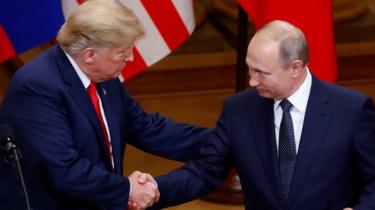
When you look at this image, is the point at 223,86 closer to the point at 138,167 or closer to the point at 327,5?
the point at 138,167

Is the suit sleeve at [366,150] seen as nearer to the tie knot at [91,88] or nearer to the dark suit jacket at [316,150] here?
the dark suit jacket at [316,150]

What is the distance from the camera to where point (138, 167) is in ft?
17.6

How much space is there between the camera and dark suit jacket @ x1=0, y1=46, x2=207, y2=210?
2.87 meters

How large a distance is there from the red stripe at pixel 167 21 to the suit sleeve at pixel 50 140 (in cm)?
140

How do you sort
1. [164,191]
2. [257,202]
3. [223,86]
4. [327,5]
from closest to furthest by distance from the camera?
[257,202]
[164,191]
[327,5]
[223,86]

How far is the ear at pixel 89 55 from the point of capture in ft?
9.36

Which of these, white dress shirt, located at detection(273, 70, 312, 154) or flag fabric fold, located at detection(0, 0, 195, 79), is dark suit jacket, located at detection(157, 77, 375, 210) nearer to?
white dress shirt, located at detection(273, 70, 312, 154)

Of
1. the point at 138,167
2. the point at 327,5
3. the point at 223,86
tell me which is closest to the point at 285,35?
the point at 327,5

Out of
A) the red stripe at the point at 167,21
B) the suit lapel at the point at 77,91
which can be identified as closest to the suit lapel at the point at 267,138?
the suit lapel at the point at 77,91

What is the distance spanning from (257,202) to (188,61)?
383 cm

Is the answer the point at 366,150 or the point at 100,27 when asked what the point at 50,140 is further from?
the point at 366,150

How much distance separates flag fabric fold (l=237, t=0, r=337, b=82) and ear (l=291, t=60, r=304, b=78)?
1123mm

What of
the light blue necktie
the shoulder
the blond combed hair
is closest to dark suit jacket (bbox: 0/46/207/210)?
the blond combed hair

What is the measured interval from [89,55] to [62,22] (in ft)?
4.32
